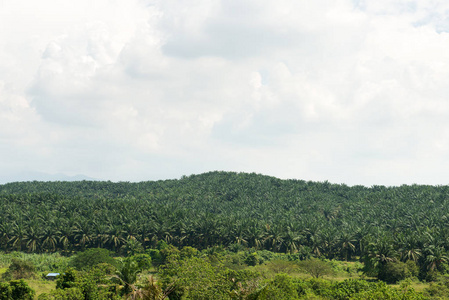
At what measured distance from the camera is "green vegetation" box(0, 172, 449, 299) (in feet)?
159

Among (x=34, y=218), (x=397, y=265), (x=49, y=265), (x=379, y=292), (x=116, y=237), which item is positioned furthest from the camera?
(x=34, y=218)

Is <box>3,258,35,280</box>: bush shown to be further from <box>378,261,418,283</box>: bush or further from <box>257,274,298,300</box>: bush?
<box>378,261,418,283</box>: bush

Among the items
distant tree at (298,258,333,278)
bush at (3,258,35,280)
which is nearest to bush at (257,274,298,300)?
distant tree at (298,258,333,278)

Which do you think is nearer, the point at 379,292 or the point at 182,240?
the point at 379,292

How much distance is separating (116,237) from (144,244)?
1312 centimetres

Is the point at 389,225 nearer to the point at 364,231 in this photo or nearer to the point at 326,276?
the point at 364,231

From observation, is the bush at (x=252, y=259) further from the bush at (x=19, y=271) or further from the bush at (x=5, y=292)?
the bush at (x=5, y=292)

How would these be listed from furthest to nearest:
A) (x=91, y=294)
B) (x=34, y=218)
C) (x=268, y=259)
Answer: (x=34, y=218)
(x=268, y=259)
(x=91, y=294)

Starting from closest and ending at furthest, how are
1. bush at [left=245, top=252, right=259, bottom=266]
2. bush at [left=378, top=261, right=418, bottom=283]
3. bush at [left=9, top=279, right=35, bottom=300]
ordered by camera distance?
bush at [left=9, top=279, right=35, bottom=300], bush at [left=378, top=261, right=418, bottom=283], bush at [left=245, top=252, right=259, bottom=266]

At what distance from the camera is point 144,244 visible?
128 m

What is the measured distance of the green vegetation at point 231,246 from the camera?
159 ft

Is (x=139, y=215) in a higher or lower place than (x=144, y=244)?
higher

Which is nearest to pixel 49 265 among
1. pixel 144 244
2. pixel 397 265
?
pixel 144 244

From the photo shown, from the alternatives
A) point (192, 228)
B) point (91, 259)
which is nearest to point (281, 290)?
point (91, 259)
